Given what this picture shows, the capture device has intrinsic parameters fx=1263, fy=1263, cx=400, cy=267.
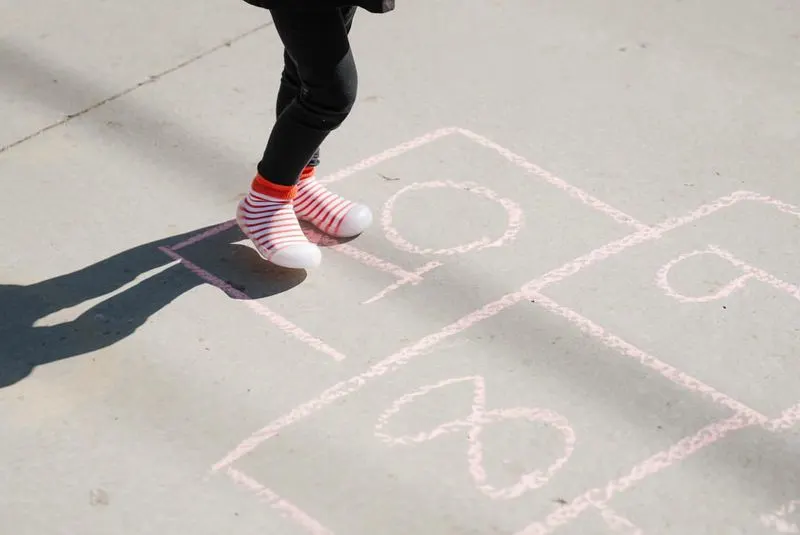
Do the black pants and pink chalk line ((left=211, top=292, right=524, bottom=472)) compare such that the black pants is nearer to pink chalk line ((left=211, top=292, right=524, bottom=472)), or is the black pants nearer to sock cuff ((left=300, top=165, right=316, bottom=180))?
sock cuff ((left=300, top=165, right=316, bottom=180))

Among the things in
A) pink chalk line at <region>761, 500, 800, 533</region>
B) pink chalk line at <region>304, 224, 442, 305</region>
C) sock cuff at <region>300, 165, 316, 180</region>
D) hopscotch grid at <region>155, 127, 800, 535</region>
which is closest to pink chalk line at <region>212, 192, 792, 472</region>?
hopscotch grid at <region>155, 127, 800, 535</region>

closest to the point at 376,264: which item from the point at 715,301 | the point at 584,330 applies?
the point at 584,330

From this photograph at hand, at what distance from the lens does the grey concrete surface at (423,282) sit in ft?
9.50

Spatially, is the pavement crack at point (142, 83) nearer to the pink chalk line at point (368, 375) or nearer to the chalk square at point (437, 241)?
the chalk square at point (437, 241)

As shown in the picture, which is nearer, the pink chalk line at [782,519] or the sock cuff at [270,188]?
the pink chalk line at [782,519]

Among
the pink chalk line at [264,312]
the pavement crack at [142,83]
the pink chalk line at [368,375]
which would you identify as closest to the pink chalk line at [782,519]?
the pink chalk line at [368,375]

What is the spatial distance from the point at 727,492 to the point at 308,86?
1.46 metres

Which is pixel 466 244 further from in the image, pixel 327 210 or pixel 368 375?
pixel 368 375

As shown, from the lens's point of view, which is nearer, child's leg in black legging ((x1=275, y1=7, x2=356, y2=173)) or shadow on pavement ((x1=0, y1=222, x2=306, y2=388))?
shadow on pavement ((x1=0, y1=222, x2=306, y2=388))

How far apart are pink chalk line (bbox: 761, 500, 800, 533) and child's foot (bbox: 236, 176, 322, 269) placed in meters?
1.39

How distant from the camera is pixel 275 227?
352 cm

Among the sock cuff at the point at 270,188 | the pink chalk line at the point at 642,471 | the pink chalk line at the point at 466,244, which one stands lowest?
the pink chalk line at the point at 642,471

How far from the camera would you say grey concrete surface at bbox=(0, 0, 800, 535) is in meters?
2.90

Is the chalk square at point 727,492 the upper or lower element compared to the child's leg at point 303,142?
lower
